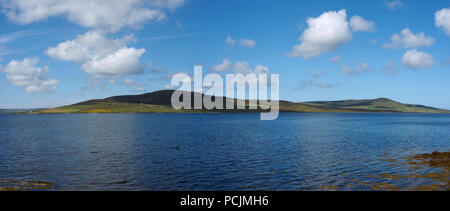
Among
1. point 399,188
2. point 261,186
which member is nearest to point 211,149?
point 261,186

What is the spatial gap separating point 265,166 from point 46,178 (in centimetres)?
2925

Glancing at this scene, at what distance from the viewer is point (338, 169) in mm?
42281

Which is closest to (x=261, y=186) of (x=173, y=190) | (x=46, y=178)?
(x=173, y=190)
